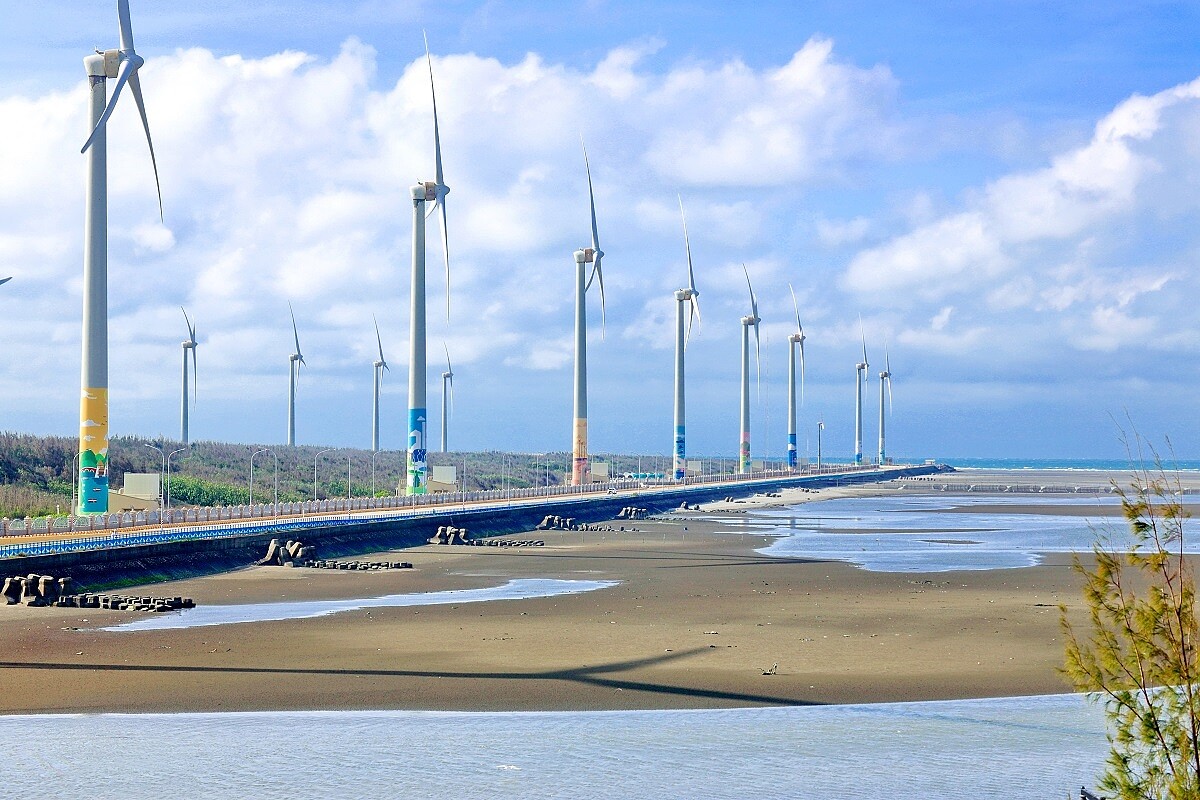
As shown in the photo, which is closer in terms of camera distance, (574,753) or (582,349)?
(574,753)

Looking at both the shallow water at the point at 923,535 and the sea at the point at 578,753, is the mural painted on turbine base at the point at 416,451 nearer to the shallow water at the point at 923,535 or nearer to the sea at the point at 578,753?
the shallow water at the point at 923,535

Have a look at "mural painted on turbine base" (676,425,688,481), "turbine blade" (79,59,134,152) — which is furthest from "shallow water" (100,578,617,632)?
"mural painted on turbine base" (676,425,688,481)

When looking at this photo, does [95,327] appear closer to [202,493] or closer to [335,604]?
[335,604]

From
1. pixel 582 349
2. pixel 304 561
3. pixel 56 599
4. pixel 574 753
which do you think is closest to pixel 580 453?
pixel 582 349

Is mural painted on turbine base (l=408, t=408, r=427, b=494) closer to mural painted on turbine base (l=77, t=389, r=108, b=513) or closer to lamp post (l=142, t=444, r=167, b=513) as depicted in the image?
lamp post (l=142, t=444, r=167, b=513)

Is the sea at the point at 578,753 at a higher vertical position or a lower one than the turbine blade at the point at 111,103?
lower

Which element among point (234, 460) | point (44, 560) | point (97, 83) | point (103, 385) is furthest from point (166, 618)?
point (234, 460)

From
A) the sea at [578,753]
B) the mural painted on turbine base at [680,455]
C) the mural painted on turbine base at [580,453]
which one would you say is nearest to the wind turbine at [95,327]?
the sea at [578,753]
